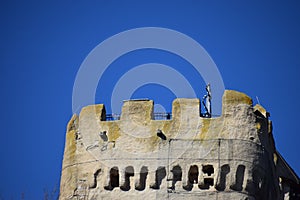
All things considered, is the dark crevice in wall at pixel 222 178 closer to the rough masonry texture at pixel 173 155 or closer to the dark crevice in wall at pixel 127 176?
the rough masonry texture at pixel 173 155

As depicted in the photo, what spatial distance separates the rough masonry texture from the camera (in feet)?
142

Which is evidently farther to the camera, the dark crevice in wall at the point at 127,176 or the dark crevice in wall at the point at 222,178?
the dark crevice in wall at the point at 127,176

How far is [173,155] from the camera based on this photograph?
143ft

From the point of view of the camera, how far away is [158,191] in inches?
1703

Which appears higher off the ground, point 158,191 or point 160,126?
point 160,126

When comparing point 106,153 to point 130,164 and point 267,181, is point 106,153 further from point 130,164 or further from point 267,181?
point 267,181

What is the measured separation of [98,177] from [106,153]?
99cm

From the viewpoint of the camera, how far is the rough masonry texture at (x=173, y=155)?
43250 mm

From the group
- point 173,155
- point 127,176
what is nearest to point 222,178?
point 173,155

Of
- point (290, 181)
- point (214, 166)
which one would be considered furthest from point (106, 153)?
point (290, 181)

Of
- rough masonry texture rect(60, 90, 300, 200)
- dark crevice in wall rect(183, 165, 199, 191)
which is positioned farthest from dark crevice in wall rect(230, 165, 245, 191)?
dark crevice in wall rect(183, 165, 199, 191)

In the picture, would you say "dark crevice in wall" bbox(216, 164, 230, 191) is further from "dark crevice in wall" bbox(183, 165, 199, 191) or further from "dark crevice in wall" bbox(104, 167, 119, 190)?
"dark crevice in wall" bbox(104, 167, 119, 190)

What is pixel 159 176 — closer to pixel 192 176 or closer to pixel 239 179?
pixel 192 176

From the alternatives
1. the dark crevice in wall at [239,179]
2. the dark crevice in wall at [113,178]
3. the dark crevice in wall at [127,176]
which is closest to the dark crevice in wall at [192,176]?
the dark crevice in wall at [239,179]
